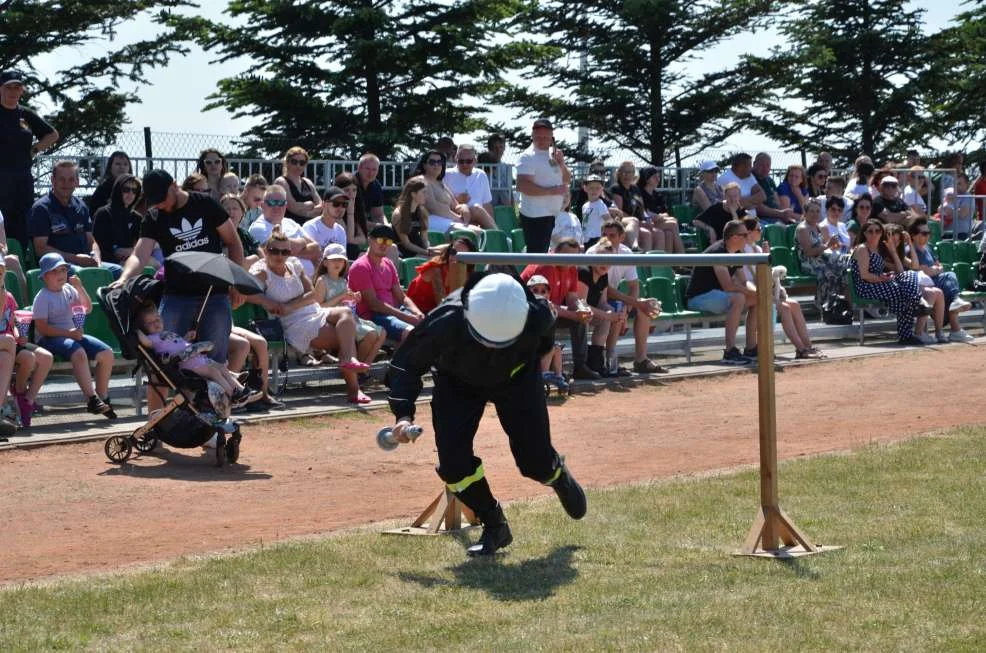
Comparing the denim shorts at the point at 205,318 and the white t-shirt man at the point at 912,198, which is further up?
the white t-shirt man at the point at 912,198

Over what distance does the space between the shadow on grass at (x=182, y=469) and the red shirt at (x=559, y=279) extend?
4.20 m

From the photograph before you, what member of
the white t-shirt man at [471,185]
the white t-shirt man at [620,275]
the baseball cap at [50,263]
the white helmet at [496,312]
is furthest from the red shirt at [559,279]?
the white helmet at [496,312]

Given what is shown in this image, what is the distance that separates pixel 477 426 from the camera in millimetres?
8047

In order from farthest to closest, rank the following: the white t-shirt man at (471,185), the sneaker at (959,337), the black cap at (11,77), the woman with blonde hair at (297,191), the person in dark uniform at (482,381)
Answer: the sneaker at (959,337) < the white t-shirt man at (471,185) < the woman with blonde hair at (297,191) < the black cap at (11,77) < the person in dark uniform at (482,381)

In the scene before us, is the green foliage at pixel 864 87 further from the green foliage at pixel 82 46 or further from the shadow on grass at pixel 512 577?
the shadow on grass at pixel 512 577

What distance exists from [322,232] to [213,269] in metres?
3.93

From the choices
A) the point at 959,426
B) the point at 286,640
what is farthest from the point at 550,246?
the point at 286,640

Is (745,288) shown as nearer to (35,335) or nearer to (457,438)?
(35,335)

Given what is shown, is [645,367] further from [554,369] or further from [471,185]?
[471,185]

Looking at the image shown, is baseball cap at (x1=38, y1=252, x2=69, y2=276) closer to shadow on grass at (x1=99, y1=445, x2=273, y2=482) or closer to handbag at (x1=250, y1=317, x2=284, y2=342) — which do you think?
shadow on grass at (x1=99, y1=445, x2=273, y2=482)

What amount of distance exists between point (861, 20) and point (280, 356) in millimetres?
24289

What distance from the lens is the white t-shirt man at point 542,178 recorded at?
52.8 ft

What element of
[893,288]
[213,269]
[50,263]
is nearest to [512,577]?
[213,269]

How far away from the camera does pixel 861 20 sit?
34500mm
